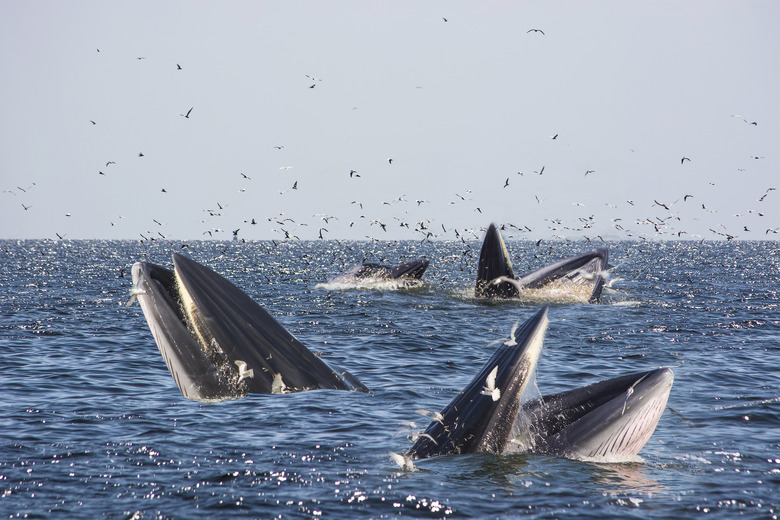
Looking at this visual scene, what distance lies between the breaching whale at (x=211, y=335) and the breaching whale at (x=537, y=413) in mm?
2144

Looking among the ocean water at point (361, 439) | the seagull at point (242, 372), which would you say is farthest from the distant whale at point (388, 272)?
the seagull at point (242, 372)

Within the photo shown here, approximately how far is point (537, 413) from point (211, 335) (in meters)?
3.96

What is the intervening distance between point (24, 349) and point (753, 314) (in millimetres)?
27331

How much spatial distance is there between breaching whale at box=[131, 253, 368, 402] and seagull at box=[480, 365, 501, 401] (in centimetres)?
282

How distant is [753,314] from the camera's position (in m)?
30.9

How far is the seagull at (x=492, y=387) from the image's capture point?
7.72 meters

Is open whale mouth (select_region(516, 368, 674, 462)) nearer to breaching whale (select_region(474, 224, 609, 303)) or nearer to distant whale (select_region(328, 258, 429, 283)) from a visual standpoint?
breaching whale (select_region(474, 224, 609, 303))

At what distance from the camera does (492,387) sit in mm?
7715

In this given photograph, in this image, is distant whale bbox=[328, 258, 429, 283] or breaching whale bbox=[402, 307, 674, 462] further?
distant whale bbox=[328, 258, 429, 283]

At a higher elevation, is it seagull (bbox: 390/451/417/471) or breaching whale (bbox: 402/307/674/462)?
breaching whale (bbox: 402/307/674/462)

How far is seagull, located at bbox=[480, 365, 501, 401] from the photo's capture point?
772 cm

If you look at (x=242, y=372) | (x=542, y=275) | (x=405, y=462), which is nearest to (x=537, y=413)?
(x=405, y=462)

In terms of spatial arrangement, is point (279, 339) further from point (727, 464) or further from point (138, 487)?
point (727, 464)

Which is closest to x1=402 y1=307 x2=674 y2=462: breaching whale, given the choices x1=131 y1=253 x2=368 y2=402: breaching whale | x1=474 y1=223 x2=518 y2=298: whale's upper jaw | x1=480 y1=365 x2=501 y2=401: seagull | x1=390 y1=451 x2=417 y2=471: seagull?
x1=480 y1=365 x2=501 y2=401: seagull
